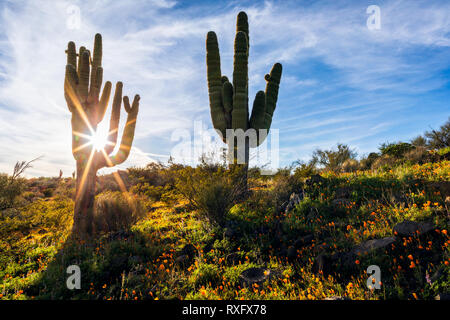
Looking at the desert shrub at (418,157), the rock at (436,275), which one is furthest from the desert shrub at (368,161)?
the rock at (436,275)

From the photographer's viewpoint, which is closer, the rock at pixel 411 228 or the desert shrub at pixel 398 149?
the rock at pixel 411 228

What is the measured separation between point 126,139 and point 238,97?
5286 millimetres

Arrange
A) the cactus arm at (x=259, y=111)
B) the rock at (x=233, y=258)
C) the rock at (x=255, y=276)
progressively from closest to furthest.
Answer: the rock at (x=255, y=276) < the rock at (x=233, y=258) < the cactus arm at (x=259, y=111)

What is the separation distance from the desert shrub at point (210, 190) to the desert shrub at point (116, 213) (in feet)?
6.82

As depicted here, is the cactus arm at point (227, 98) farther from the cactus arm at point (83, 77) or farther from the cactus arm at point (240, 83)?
the cactus arm at point (83, 77)

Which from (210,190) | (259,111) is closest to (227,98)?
(259,111)

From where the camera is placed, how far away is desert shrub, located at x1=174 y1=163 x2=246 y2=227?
7551mm

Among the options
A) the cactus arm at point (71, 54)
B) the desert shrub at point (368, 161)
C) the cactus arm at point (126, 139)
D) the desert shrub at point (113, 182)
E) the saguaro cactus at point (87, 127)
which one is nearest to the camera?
the saguaro cactus at point (87, 127)

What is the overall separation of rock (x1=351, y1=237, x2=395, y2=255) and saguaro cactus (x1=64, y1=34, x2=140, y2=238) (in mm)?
8566

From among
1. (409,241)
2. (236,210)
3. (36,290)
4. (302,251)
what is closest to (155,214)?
(236,210)

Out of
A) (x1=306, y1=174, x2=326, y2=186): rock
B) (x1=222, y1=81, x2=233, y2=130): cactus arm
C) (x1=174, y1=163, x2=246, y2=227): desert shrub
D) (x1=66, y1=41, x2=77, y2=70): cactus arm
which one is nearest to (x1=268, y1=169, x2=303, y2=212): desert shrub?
(x1=306, y1=174, x2=326, y2=186): rock

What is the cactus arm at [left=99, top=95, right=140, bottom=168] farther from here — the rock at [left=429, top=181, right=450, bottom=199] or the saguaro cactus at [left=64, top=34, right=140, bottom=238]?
the rock at [left=429, top=181, right=450, bottom=199]

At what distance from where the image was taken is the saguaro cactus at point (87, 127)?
9.77m
